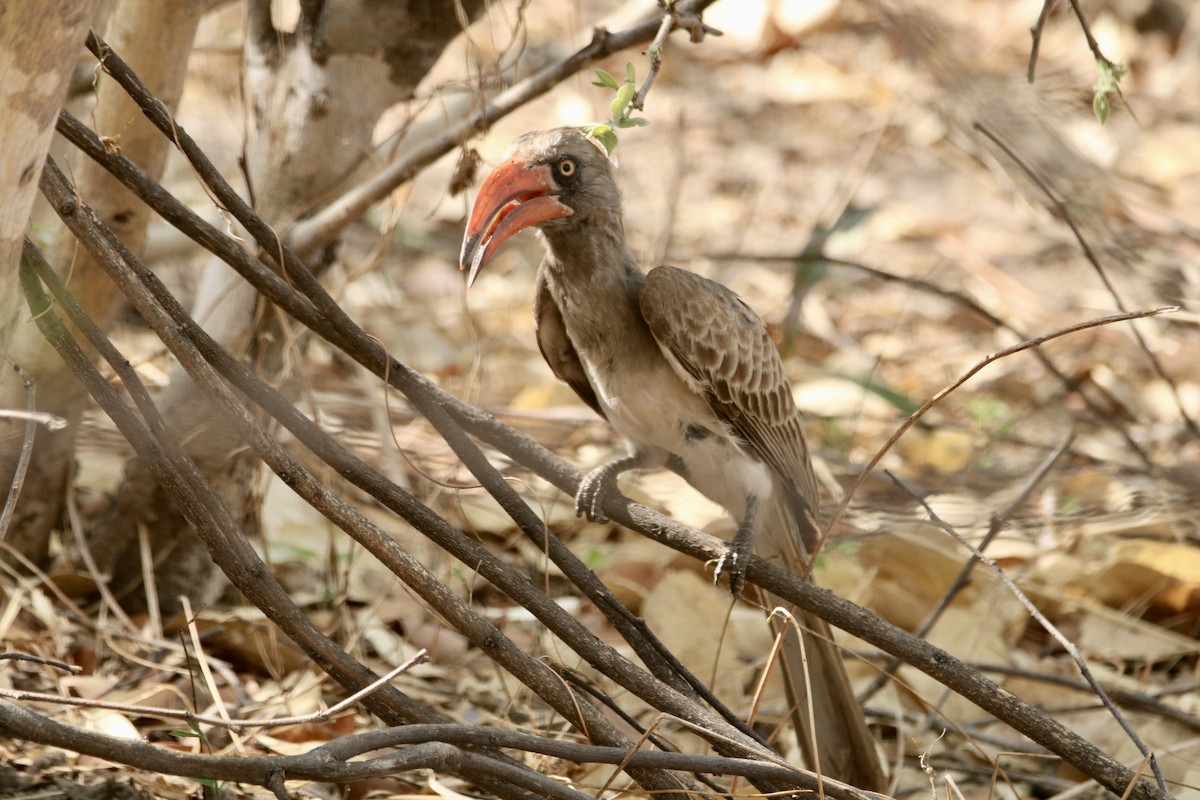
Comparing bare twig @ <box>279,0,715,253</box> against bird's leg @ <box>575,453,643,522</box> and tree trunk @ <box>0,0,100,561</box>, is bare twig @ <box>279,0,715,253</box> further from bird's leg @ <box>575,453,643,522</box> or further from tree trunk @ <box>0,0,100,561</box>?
tree trunk @ <box>0,0,100,561</box>

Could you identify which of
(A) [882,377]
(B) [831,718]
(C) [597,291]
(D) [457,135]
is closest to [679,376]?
(C) [597,291]

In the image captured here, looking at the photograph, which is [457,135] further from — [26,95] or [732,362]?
[26,95]

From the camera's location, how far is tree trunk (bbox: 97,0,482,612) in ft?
10.4

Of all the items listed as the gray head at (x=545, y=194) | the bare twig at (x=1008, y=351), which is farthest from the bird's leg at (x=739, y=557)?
the gray head at (x=545, y=194)

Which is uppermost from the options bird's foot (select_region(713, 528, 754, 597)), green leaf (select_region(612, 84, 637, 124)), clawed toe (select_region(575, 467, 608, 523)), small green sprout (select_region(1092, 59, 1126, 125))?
small green sprout (select_region(1092, 59, 1126, 125))

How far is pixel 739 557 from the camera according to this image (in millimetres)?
2859

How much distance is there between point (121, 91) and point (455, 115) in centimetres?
101

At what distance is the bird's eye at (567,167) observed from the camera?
2932 mm

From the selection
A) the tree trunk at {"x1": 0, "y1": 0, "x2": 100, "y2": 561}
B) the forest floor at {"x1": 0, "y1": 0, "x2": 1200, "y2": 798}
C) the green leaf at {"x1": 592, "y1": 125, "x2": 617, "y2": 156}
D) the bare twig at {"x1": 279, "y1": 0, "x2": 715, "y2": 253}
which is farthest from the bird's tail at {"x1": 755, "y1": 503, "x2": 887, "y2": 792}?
the tree trunk at {"x1": 0, "y1": 0, "x2": 100, "y2": 561}

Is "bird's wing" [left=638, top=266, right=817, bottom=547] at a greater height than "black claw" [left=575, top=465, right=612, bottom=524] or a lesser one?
greater

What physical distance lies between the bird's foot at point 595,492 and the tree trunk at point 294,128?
87cm

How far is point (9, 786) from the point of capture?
2.32 metres

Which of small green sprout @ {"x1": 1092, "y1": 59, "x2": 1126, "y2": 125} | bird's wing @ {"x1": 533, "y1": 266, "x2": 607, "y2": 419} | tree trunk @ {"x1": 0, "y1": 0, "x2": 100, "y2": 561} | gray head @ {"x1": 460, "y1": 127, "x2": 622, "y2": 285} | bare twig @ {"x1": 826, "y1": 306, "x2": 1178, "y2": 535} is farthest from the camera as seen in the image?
bird's wing @ {"x1": 533, "y1": 266, "x2": 607, "y2": 419}

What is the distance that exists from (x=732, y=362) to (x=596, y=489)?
48 cm
